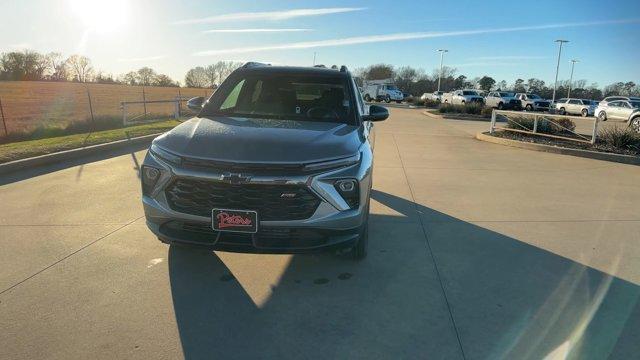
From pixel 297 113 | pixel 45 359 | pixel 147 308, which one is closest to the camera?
pixel 45 359

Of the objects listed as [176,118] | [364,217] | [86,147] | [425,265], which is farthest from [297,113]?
[176,118]

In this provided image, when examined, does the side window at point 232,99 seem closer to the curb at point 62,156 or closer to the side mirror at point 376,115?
the side mirror at point 376,115

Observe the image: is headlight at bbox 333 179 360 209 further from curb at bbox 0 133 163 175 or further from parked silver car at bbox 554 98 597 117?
parked silver car at bbox 554 98 597 117

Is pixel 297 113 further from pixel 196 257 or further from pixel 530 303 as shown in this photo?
pixel 530 303

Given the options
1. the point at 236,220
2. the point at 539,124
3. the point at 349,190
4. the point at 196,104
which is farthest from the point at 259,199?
the point at 539,124

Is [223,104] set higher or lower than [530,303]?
higher

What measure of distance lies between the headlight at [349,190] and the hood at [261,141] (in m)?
0.21

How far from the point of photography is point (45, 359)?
2.72 m

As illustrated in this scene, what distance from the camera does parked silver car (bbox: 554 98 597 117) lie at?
127 feet

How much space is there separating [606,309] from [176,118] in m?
17.9

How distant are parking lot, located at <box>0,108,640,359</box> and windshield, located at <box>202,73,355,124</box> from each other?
1.39m

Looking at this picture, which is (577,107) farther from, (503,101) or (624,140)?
(624,140)

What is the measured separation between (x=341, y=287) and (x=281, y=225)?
84cm

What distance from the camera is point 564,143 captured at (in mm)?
12773
